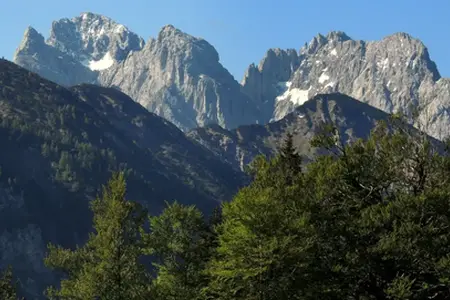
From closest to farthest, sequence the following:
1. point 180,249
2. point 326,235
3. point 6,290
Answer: point 326,235 → point 6,290 → point 180,249

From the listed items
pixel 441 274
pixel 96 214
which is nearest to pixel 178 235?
pixel 96 214

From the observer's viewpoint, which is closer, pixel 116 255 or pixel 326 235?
pixel 116 255

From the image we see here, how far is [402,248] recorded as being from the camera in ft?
136

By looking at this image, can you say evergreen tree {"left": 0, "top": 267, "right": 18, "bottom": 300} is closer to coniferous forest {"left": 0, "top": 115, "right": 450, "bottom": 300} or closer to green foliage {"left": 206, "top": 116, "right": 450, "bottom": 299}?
coniferous forest {"left": 0, "top": 115, "right": 450, "bottom": 300}

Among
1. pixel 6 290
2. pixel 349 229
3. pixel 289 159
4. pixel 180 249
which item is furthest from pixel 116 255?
pixel 289 159

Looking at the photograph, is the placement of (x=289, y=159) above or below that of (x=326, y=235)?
above

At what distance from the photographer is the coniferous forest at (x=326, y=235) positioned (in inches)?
1583

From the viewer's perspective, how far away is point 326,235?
1731 inches

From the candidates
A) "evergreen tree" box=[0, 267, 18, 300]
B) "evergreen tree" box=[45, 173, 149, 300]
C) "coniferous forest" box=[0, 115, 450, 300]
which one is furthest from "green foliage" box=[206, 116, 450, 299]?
"evergreen tree" box=[0, 267, 18, 300]

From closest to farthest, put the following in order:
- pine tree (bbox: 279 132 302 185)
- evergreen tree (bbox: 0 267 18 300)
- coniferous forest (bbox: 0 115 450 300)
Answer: coniferous forest (bbox: 0 115 450 300)
evergreen tree (bbox: 0 267 18 300)
pine tree (bbox: 279 132 302 185)

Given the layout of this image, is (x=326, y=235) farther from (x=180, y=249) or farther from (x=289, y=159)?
(x=289, y=159)

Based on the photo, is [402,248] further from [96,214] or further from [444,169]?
[96,214]

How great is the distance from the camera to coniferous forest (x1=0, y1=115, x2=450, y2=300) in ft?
132

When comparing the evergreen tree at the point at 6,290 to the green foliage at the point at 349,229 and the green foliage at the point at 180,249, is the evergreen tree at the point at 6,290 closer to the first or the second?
the green foliage at the point at 180,249
